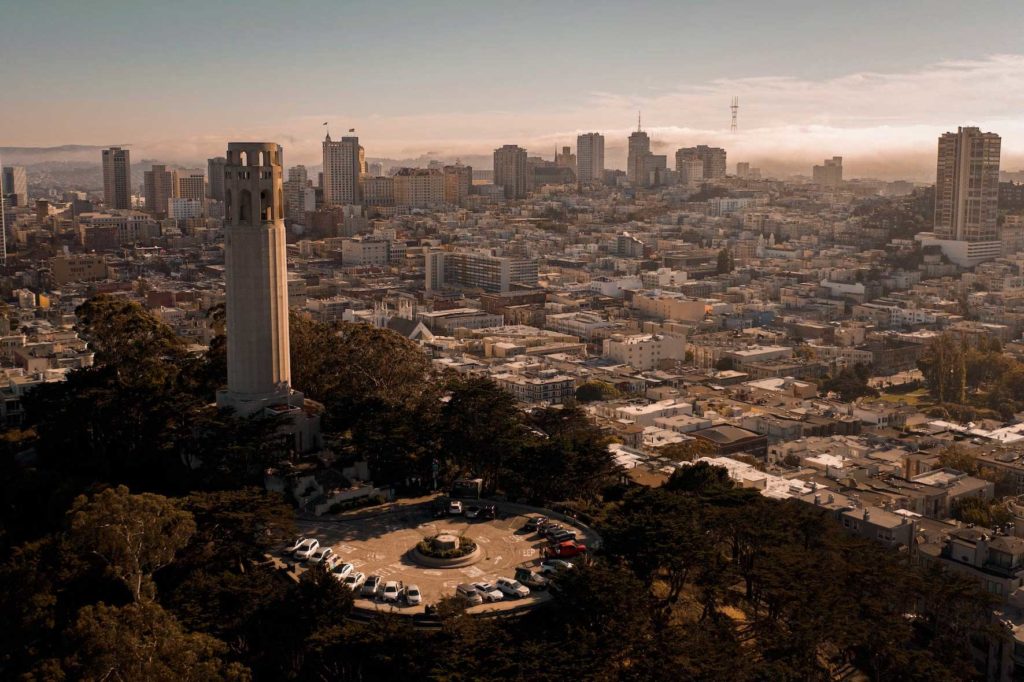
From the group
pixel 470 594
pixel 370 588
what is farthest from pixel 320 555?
pixel 470 594

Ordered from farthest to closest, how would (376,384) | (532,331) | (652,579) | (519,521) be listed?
(532,331)
(376,384)
(519,521)
(652,579)

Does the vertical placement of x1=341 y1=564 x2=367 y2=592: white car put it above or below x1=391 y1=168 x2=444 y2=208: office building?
below

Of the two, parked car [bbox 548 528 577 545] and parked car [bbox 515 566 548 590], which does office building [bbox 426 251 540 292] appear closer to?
parked car [bbox 548 528 577 545]

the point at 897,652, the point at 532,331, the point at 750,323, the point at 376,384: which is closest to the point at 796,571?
the point at 897,652

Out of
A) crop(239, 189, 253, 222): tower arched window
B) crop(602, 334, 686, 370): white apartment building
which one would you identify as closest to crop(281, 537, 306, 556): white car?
crop(239, 189, 253, 222): tower arched window

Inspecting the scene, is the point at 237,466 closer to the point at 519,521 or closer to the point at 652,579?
the point at 519,521
